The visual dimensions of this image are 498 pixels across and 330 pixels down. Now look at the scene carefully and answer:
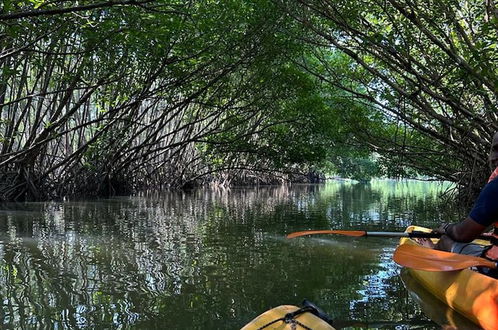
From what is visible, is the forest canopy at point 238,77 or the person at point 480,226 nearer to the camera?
the person at point 480,226

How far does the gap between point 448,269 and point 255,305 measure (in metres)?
1.22

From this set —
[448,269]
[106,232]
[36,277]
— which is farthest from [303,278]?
[106,232]

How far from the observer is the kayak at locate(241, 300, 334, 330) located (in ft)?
6.80

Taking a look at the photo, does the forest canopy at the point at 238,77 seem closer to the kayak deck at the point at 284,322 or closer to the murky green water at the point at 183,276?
the murky green water at the point at 183,276

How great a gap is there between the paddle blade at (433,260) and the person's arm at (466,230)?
0.12m

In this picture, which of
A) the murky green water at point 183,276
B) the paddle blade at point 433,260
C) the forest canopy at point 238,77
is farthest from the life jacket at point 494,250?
the forest canopy at point 238,77

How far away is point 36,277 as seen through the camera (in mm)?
3854

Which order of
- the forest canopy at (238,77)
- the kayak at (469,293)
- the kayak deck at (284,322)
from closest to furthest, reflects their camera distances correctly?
the kayak deck at (284,322)
the kayak at (469,293)
the forest canopy at (238,77)

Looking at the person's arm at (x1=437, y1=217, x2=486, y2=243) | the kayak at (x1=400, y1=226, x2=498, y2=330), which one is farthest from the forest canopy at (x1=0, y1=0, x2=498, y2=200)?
the kayak at (x1=400, y1=226, x2=498, y2=330)

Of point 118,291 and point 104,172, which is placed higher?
point 104,172

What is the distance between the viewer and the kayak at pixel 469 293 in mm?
2777

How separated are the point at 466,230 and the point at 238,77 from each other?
1102 centimetres

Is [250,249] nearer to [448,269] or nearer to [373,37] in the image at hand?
[448,269]

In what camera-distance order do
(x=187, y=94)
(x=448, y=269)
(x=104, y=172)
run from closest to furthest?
(x=448, y=269) → (x=187, y=94) → (x=104, y=172)
